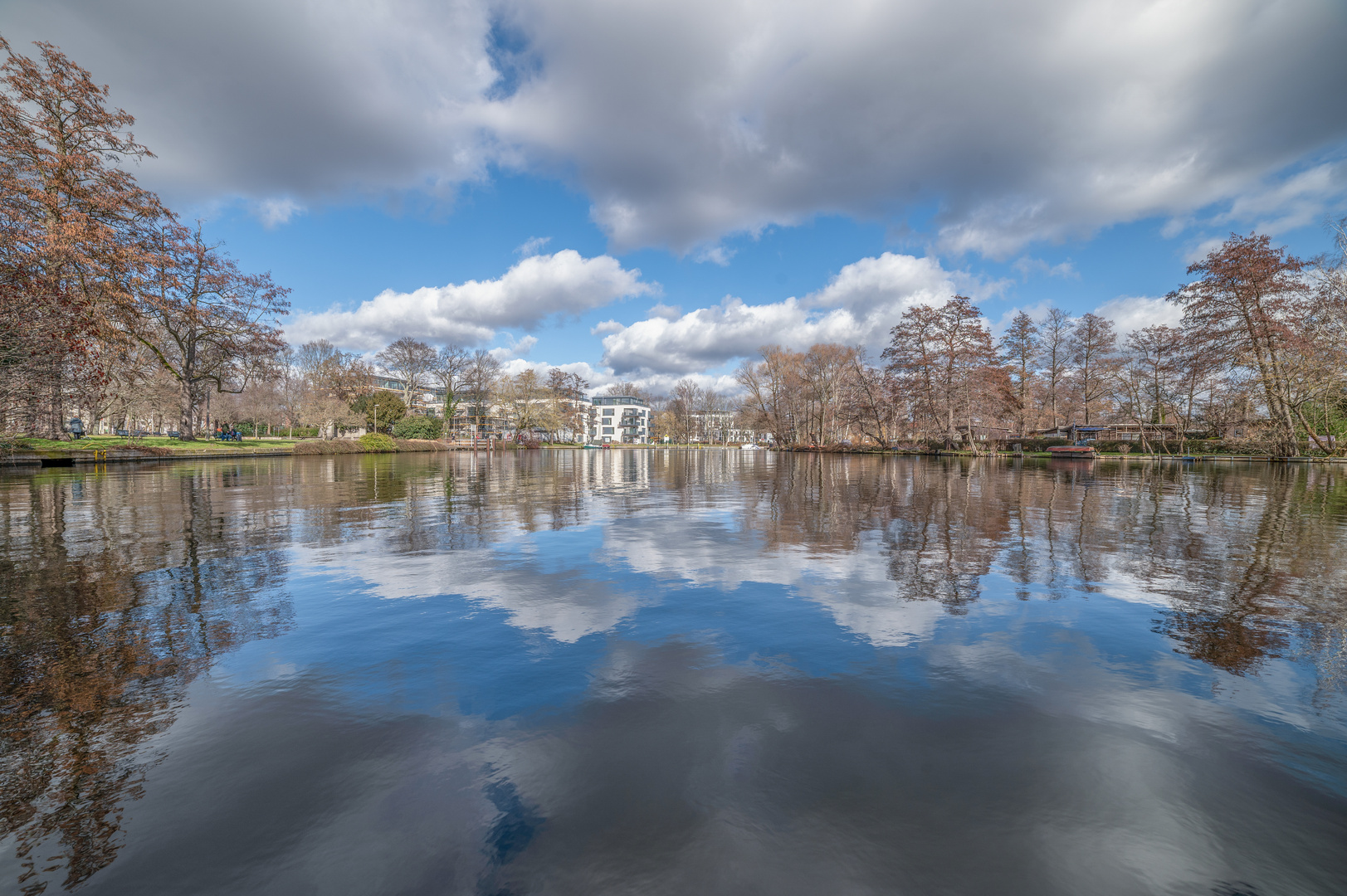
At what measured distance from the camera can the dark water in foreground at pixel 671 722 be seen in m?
2.38

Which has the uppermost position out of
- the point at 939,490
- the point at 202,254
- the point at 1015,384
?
the point at 202,254

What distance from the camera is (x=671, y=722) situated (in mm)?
3475

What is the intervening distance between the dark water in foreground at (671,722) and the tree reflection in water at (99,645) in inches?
1.0

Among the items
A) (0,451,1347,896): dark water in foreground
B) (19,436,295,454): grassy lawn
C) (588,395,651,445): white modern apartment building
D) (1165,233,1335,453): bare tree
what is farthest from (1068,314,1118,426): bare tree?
(588,395,651,445): white modern apartment building

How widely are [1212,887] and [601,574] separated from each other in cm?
574

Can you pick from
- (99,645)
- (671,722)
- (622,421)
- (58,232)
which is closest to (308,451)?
(58,232)

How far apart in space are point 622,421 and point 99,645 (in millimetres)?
151892

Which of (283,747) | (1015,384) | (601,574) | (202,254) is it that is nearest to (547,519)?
(601,574)

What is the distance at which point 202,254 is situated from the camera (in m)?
33.8

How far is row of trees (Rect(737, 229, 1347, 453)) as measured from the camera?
3084 cm

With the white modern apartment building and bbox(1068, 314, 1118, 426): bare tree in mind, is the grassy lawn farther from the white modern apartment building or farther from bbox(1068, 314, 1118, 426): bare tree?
the white modern apartment building

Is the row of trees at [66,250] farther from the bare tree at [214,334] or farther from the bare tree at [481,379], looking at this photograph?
the bare tree at [481,379]

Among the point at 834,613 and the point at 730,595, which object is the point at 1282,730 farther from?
the point at 730,595

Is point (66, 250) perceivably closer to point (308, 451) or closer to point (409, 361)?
point (308, 451)
